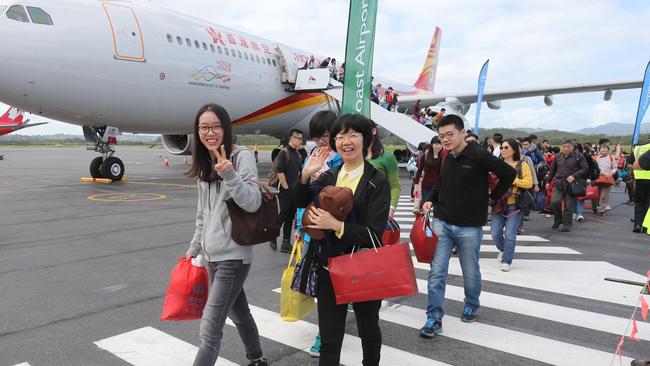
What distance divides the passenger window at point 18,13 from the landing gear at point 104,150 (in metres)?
3.73

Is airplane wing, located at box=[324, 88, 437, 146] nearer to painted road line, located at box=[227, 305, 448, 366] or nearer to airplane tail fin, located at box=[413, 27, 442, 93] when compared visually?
painted road line, located at box=[227, 305, 448, 366]

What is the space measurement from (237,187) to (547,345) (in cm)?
294

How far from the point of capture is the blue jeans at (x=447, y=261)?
4.01 m

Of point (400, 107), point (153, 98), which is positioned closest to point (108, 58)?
point (153, 98)

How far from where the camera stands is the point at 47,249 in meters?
6.57

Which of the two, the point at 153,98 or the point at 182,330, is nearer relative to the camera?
the point at 182,330

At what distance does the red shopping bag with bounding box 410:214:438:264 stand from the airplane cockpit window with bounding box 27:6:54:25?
432 inches

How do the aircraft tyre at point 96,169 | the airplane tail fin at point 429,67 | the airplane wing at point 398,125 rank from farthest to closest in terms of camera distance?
the airplane tail fin at point 429,67 < the airplane wing at point 398,125 < the aircraft tyre at point 96,169

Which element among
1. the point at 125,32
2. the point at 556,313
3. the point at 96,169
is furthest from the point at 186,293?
the point at 96,169

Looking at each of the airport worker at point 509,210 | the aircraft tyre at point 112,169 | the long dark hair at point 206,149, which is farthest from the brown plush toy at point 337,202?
the aircraft tyre at point 112,169

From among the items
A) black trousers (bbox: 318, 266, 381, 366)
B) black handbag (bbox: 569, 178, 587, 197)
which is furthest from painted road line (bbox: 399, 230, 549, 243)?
black trousers (bbox: 318, 266, 381, 366)

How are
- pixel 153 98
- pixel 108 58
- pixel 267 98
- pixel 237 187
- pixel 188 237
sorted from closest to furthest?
1. pixel 237 187
2. pixel 188 237
3. pixel 108 58
4. pixel 153 98
5. pixel 267 98

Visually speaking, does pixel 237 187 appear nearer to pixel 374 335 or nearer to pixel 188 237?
pixel 374 335

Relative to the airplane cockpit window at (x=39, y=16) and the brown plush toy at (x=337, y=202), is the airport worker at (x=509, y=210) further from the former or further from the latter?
the airplane cockpit window at (x=39, y=16)
